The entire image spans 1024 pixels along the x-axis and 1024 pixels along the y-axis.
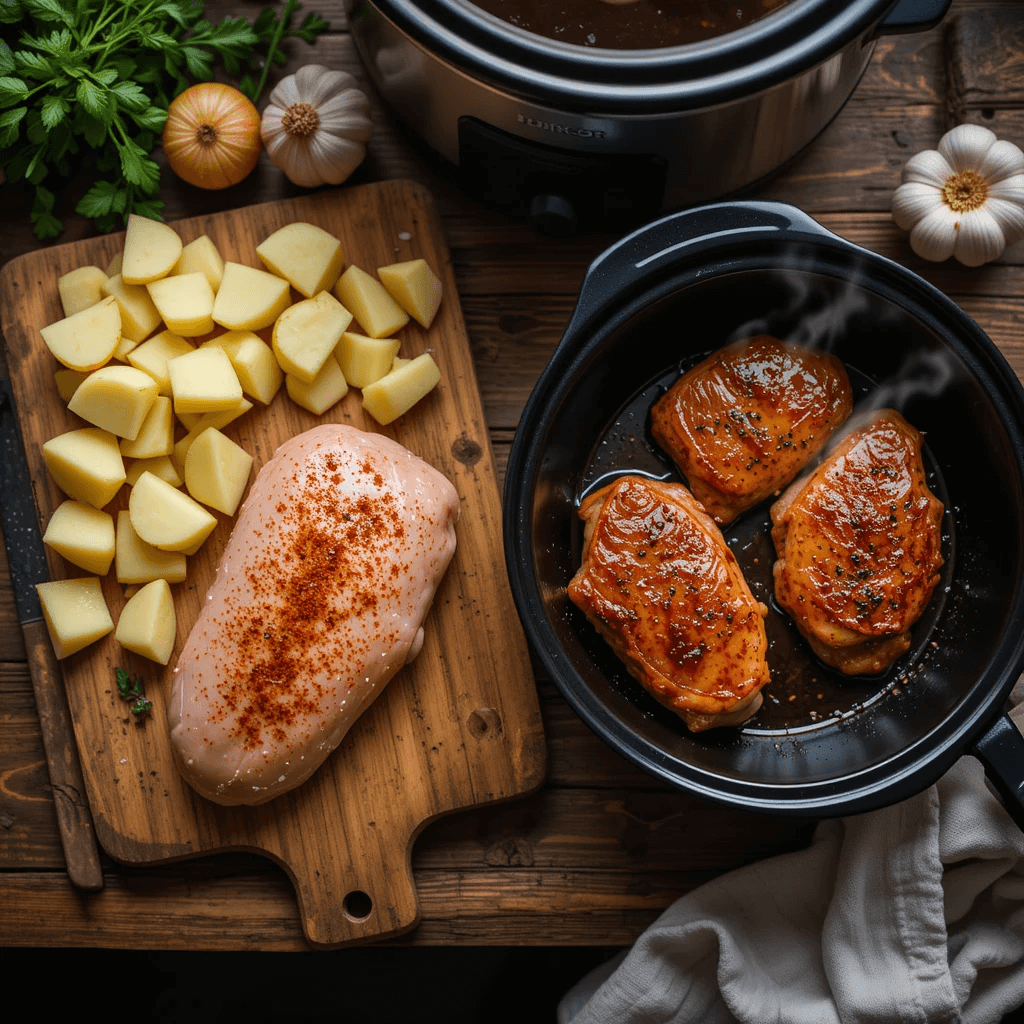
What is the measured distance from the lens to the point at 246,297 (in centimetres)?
223

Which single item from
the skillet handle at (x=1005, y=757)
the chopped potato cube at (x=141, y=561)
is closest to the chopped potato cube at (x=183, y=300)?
the chopped potato cube at (x=141, y=561)

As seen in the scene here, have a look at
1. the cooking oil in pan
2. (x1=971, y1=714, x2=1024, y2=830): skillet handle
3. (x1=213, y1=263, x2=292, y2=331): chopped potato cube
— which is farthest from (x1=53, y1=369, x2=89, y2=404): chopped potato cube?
(x1=971, y1=714, x2=1024, y2=830): skillet handle

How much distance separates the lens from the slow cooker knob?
78.0 inches

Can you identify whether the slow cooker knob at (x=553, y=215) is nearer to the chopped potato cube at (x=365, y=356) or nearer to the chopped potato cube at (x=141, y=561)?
the chopped potato cube at (x=365, y=356)

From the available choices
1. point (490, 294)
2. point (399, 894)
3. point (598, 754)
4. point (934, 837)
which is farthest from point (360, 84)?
point (934, 837)

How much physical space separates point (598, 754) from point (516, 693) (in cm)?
26

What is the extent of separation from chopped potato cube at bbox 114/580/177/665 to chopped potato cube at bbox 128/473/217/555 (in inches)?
4.3

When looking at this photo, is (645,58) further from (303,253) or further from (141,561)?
(141,561)

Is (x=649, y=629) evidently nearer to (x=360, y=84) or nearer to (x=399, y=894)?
(x=399, y=894)

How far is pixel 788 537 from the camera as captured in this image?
2.17 metres

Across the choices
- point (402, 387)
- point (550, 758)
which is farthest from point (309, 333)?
point (550, 758)

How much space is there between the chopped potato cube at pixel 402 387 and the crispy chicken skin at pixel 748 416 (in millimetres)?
549

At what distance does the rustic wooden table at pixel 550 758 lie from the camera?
88.7 inches

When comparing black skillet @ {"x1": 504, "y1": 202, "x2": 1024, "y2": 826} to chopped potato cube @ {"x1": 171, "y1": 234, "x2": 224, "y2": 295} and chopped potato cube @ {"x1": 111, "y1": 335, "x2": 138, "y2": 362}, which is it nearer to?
chopped potato cube @ {"x1": 171, "y1": 234, "x2": 224, "y2": 295}
